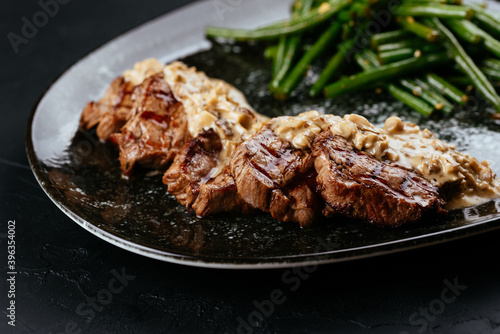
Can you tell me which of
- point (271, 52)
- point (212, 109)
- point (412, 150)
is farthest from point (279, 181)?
point (271, 52)

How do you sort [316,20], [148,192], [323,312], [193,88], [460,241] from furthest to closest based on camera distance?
[316,20] → [193,88] → [148,192] → [460,241] → [323,312]

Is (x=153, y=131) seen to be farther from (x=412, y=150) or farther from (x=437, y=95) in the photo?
(x=437, y=95)

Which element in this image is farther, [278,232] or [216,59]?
[216,59]

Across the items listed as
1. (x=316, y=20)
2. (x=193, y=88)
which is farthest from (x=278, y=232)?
(x=316, y=20)

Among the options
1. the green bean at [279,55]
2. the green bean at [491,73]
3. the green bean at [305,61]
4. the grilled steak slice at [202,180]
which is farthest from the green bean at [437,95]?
the grilled steak slice at [202,180]

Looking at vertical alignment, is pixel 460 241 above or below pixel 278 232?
below

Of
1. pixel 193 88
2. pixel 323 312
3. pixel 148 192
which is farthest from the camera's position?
pixel 193 88

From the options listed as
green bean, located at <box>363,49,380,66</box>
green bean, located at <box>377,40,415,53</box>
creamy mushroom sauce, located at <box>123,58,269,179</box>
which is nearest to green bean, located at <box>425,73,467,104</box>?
green bean, located at <box>377,40,415,53</box>

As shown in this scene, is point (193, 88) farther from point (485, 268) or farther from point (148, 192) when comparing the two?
point (485, 268)

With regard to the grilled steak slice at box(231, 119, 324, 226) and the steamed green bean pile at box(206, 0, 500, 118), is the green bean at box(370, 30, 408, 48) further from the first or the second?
the grilled steak slice at box(231, 119, 324, 226)
